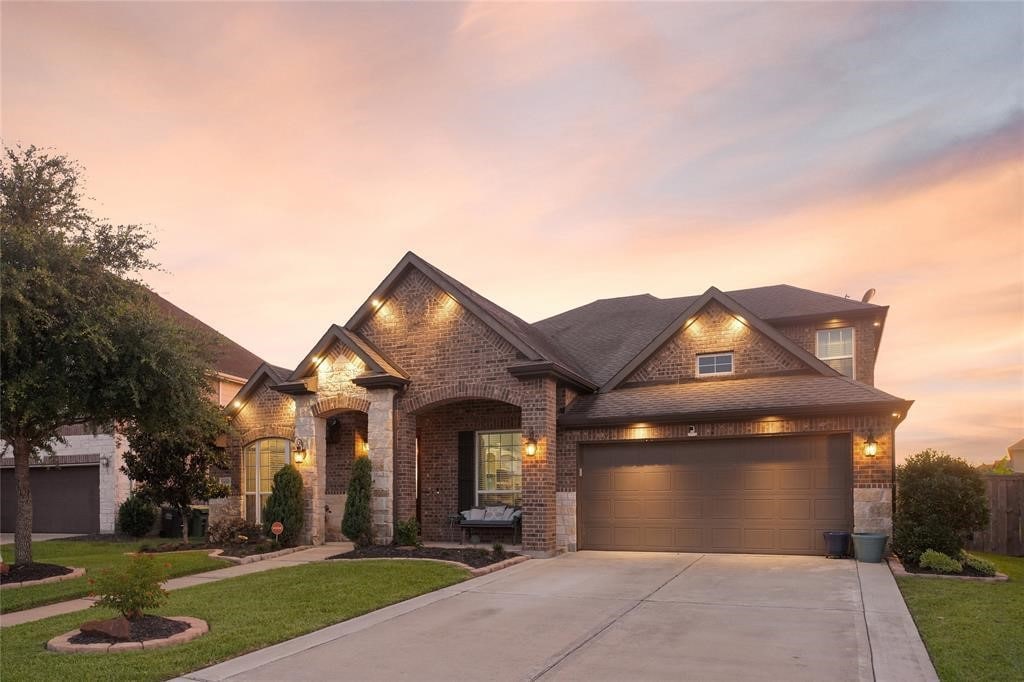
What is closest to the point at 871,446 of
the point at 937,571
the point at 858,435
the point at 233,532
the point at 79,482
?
the point at 858,435

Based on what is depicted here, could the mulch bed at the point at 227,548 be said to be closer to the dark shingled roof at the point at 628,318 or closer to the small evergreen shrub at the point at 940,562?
the dark shingled roof at the point at 628,318

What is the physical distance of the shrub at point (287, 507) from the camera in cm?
1722

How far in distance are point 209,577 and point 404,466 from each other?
5.00 metres

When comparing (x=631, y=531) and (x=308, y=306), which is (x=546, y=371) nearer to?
(x=631, y=531)

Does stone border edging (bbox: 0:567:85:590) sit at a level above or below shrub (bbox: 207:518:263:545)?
above

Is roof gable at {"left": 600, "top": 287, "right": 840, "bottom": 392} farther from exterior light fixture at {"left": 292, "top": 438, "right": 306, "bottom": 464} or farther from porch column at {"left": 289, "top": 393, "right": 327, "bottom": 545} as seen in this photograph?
exterior light fixture at {"left": 292, "top": 438, "right": 306, "bottom": 464}

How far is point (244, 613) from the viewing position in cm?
965

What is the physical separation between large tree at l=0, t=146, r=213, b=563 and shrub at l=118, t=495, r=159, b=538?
27.3ft

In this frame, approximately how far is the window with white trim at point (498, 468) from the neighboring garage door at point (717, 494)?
231cm

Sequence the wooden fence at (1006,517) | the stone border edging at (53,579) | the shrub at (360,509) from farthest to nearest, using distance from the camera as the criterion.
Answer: the wooden fence at (1006,517) → the shrub at (360,509) → the stone border edging at (53,579)

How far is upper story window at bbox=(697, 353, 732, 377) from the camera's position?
1708 cm

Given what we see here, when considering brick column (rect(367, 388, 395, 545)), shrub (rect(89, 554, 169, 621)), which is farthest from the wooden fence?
shrub (rect(89, 554, 169, 621))

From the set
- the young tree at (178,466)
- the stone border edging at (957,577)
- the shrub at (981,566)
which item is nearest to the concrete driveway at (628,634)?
the stone border edging at (957,577)

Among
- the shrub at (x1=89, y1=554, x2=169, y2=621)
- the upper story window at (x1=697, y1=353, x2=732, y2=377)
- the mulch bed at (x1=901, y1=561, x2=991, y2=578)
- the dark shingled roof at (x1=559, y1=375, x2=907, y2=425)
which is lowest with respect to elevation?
the mulch bed at (x1=901, y1=561, x2=991, y2=578)
